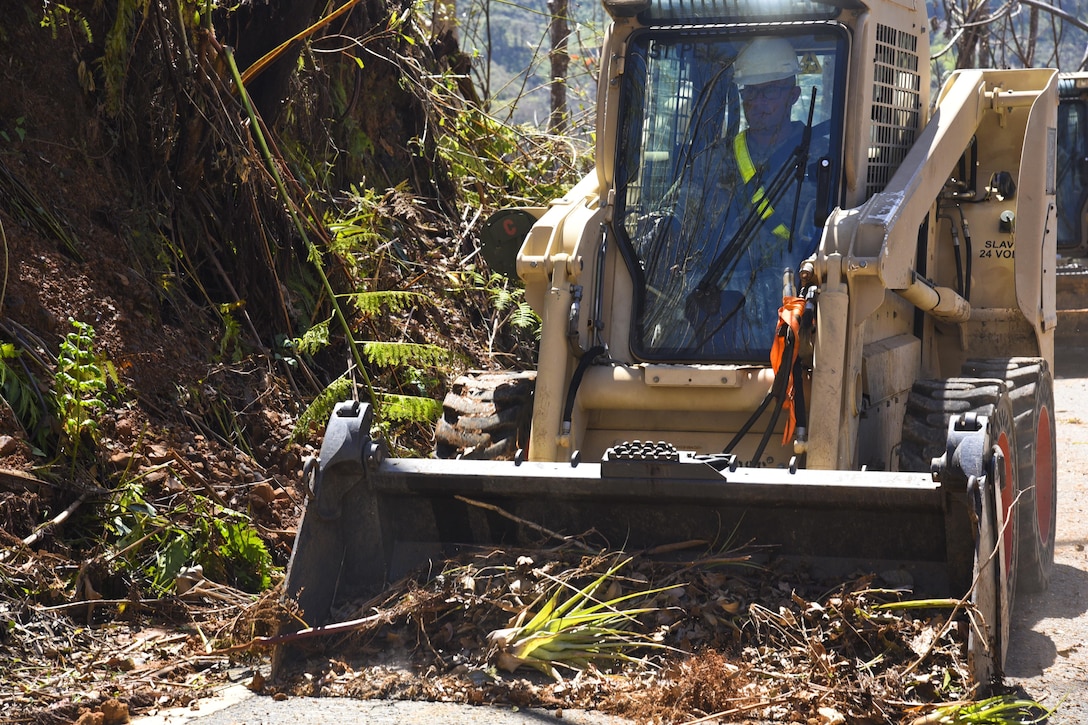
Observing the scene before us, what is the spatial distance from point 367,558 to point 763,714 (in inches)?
71.0

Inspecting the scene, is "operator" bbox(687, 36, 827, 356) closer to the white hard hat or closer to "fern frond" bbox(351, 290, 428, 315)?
the white hard hat

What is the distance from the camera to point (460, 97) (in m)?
11.2

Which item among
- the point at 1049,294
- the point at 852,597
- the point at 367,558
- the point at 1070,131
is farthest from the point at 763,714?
the point at 1070,131

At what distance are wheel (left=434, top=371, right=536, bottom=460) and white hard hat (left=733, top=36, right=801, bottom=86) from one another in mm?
1773

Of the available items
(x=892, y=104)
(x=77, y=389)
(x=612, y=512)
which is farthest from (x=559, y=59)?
(x=612, y=512)

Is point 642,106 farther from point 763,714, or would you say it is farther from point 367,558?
point 763,714

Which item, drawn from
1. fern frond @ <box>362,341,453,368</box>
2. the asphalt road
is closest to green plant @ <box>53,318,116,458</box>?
fern frond @ <box>362,341,453,368</box>

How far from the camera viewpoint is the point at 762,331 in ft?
19.0

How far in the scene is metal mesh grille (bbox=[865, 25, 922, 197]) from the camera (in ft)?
19.8

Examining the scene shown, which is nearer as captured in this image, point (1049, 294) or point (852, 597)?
point (852, 597)

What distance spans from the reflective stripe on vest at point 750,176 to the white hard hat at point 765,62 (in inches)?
10.7

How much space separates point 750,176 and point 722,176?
0.14 m

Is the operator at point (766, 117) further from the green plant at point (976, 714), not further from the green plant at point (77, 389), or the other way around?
the green plant at point (77, 389)

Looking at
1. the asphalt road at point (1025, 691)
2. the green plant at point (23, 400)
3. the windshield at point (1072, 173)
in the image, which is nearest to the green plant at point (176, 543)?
the green plant at point (23, 400)
